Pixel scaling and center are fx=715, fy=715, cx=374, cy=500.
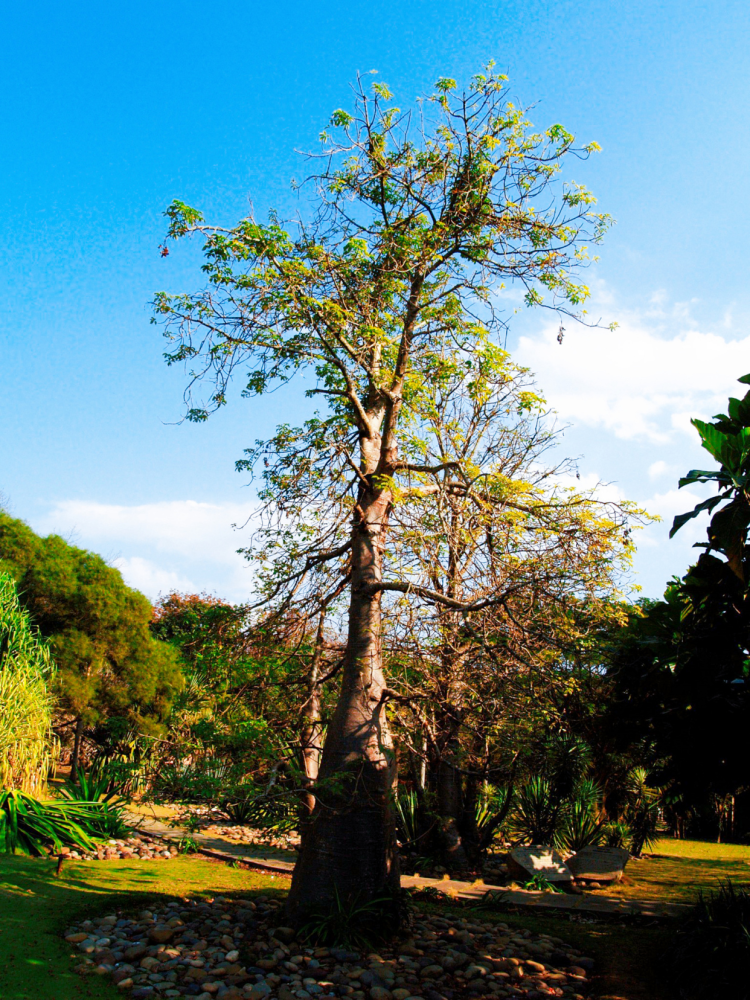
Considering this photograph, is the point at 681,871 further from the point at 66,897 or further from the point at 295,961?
the point at 66,897

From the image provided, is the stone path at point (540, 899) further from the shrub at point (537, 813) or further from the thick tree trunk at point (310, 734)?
the shrub at point (537, 813)

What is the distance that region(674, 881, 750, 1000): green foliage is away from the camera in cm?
473

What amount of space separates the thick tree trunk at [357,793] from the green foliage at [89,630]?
942 cm

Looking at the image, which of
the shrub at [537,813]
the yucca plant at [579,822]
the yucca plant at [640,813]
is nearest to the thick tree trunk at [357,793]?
the shrub at [537,813]

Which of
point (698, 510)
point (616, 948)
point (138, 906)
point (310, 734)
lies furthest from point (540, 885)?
point (698, 510)

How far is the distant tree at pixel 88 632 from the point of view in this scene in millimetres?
14688

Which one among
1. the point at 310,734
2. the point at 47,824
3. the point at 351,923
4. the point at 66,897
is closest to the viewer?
the point at 351,923

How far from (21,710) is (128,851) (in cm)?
269

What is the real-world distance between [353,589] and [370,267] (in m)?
3.35

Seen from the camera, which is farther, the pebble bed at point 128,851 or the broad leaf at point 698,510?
the pebble bed at point 128,851

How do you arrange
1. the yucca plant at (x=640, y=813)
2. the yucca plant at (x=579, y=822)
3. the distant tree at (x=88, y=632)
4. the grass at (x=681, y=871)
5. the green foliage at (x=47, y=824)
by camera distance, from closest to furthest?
1. the green foliage at (x=47, y=824)
2. the grass at (x=681, y=871)
3. the yucca plant at (x=579, y=822)
4. the yucca plant at (x=640, y=813)
5. the distant tree at (x=88, y=632)

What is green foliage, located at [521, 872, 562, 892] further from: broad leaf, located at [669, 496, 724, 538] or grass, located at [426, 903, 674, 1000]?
broad leaf, located at [669, 496, 724, 538]

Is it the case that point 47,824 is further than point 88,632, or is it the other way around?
point 88,632

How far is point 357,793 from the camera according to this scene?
20.4 feet
